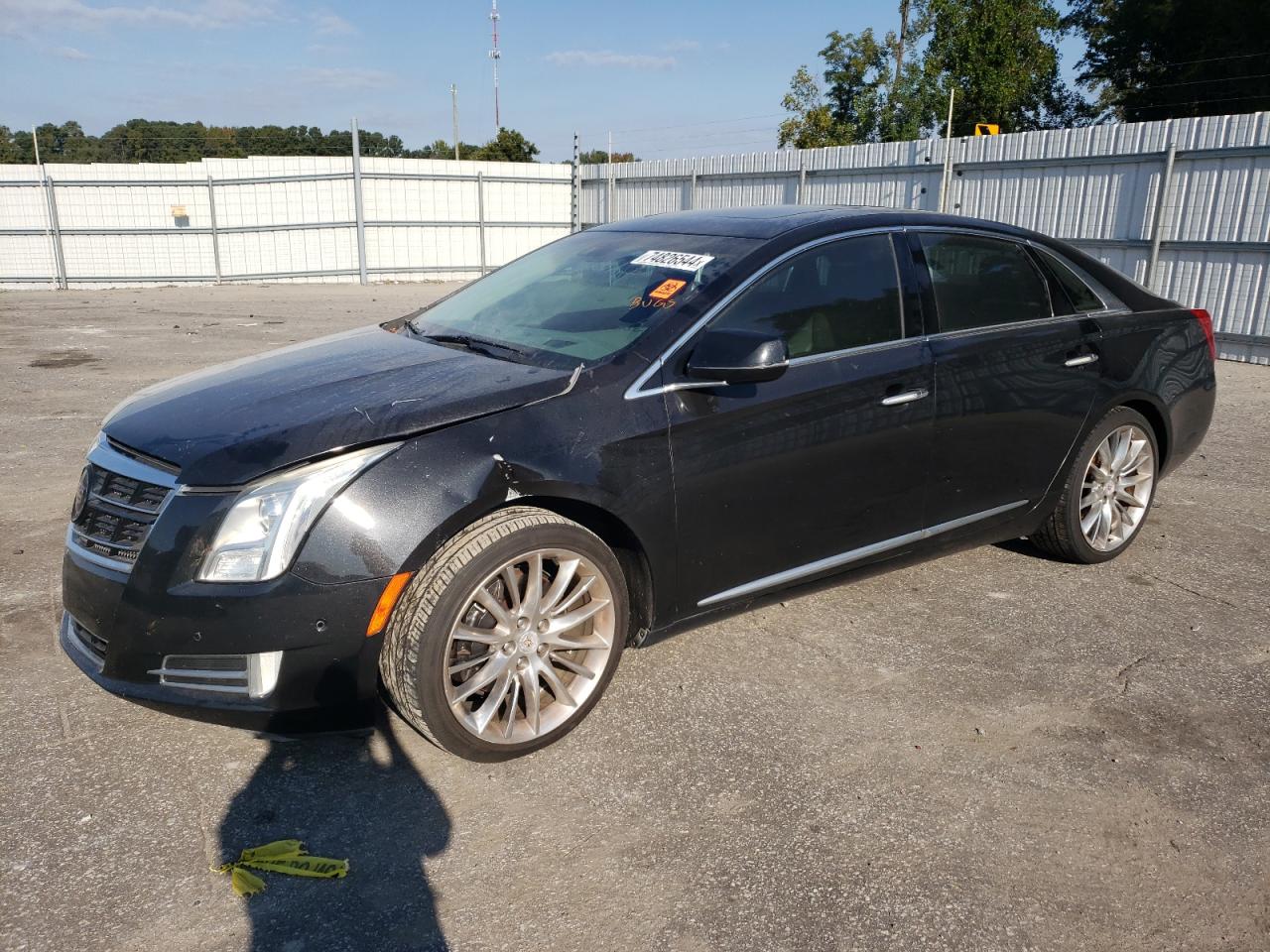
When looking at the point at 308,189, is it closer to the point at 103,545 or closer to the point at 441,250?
the point at 441,250

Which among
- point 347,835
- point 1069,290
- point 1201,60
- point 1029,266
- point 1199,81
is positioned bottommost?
point 347,835

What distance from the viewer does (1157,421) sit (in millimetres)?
4930

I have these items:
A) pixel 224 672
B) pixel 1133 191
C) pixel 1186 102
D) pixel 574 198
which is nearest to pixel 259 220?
pixel 574 198

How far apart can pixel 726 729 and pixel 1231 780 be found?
1.54 m

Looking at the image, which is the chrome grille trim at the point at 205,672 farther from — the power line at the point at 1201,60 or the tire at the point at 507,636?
the power line at the point at 1201,60

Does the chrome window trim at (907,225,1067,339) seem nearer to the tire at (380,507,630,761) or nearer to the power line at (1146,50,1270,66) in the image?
the tire at (380,507,630,761)

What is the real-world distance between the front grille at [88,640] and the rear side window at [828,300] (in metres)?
2.16

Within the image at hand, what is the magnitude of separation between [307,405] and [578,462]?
2.77 feet

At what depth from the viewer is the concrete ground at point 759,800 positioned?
96.3 inches

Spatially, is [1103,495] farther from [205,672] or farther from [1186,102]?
[1186,102]

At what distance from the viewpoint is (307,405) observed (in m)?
3.06

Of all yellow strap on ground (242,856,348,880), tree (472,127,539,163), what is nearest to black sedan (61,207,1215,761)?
yellow strap on ground (242,856,348,880)

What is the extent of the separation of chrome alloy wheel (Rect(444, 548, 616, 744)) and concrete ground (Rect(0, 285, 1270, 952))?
156mm

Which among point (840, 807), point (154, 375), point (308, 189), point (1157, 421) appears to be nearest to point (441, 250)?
point (308, 189)
